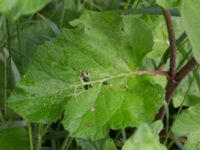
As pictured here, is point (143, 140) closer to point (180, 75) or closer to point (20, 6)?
point (20, 6)

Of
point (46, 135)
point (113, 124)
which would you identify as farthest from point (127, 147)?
point (46, 135)

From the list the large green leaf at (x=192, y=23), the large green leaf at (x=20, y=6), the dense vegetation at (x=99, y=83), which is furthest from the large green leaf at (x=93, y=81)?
the large green leaf at (x=20, y=6)

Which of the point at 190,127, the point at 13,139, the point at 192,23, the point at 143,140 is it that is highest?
the point at 192,23

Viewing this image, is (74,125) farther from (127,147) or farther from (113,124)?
(127,147)

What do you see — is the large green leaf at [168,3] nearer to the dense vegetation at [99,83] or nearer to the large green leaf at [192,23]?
the large green leaf at [192,23]

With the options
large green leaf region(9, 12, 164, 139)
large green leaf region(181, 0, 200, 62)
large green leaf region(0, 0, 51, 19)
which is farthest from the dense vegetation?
large green leaf region(0, 0, 51, 19)

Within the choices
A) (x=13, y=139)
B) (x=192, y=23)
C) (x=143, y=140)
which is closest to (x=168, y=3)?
(x=192, y=23)
